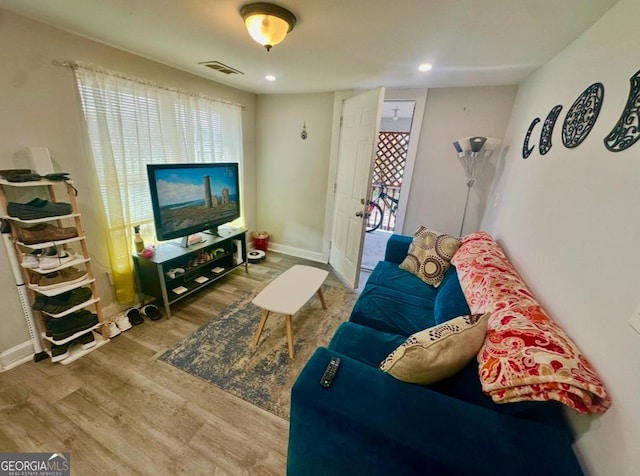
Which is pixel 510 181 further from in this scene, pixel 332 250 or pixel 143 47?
pixel 143 47

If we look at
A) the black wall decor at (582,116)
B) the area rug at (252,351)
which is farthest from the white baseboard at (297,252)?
the black wall decor at (582,116)

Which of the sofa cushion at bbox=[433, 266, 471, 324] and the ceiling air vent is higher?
the ceiling air vent

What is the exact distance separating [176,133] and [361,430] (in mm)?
2732

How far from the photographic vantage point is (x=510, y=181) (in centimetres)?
206

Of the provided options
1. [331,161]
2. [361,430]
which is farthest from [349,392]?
[331,161]

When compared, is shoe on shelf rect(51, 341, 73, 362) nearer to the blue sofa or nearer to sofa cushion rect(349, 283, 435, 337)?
the blue sofa

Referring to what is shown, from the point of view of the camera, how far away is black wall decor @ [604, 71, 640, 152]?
0.85 metres

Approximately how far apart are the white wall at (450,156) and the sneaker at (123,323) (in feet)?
9.41

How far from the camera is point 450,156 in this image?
8.89 ft

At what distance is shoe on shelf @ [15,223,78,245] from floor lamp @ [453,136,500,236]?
10.2 ft

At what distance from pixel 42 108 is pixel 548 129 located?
3.14 meters

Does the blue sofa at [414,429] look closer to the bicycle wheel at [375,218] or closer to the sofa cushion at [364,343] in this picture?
the sofa cushion at [364,343]

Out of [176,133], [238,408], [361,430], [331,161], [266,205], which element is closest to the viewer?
[361,430]

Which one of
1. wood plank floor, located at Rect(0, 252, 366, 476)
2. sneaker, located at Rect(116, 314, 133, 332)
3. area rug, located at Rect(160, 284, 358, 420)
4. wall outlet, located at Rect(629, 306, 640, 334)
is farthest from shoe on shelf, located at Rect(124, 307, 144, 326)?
wall outlet, located at Rect(629, 306, 640, 334)
